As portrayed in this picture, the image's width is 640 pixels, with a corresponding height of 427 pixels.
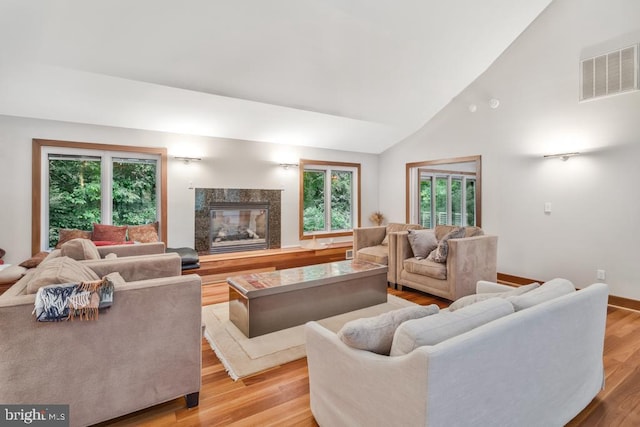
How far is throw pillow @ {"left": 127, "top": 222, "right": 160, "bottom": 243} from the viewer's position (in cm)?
415

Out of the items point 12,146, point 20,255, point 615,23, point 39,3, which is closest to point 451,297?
point 615,23

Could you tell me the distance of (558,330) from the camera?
149 centimetres

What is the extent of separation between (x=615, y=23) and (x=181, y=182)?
575cm

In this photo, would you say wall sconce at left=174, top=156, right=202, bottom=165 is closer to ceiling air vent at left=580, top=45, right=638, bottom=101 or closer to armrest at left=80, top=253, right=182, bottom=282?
armrest at left=80, top=253, right=182, bottom=282

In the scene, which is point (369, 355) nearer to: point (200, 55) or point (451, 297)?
point (451, 297)

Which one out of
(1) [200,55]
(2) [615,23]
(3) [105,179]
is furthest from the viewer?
(3) [105,179]

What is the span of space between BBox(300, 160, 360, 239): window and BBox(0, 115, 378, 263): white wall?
→ 0.16m

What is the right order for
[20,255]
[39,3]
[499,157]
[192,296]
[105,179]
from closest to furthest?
[192,296], [39,3], [20,255], [105,179], [499,157]

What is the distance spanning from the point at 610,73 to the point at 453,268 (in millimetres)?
2777

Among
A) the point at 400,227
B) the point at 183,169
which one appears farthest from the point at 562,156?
the point at 183,169

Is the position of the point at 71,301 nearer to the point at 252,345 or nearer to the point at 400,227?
the point at 252,345

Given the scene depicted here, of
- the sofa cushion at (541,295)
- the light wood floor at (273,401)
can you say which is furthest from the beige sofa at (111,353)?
the sofa cushion at (541,295)

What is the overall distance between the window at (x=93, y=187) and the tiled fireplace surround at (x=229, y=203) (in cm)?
50

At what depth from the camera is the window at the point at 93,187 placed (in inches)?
155
